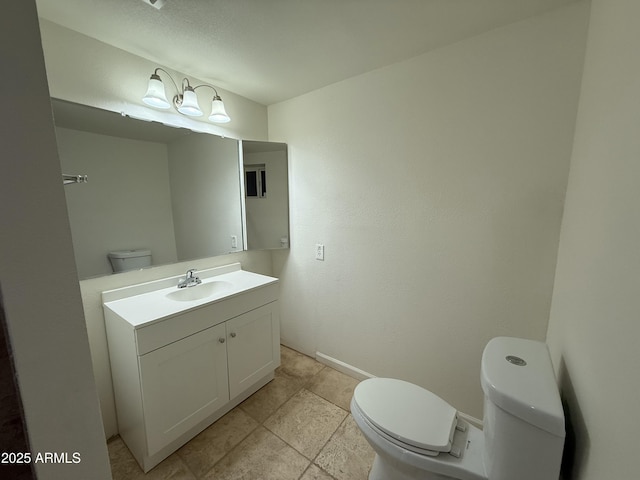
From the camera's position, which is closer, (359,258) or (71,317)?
(71,317)

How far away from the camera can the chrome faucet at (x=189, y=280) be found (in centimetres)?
168

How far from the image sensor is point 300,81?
5.74 ft

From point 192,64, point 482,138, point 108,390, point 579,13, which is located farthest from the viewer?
point 192,64

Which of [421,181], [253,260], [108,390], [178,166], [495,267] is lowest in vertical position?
[108,390]

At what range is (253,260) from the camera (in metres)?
2.24

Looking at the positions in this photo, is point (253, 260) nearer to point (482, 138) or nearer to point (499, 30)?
point (482, 138)

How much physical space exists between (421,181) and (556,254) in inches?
28.5

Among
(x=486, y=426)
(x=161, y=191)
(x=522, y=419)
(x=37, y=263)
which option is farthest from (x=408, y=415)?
(x=161, y=191)

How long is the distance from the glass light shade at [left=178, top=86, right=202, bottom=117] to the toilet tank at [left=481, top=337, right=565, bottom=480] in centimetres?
198

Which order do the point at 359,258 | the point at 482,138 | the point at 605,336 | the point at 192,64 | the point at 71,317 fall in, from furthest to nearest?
1. the point at 359,258
2. the point at 192,64
3. the point at 482,138
4. the point at 605,336
5. the point at 71,317

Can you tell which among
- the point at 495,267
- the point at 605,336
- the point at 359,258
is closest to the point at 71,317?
the point at 605,336

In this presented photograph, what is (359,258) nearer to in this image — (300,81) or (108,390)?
(300,81)

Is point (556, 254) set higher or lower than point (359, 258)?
higher

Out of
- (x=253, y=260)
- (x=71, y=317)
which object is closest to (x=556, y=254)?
(x=71, y=317)
